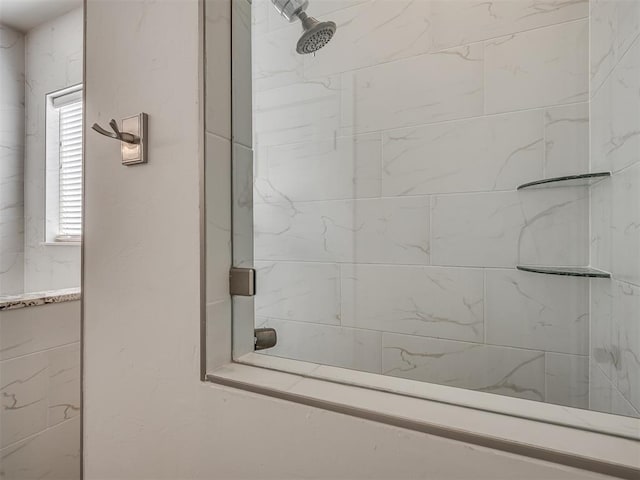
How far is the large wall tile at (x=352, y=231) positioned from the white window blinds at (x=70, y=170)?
156cm

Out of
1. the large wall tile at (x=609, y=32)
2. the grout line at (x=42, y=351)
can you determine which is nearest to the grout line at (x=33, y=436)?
the grout line at (x=42, y=351)

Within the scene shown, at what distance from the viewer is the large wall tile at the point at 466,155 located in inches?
38.1

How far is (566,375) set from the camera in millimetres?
876

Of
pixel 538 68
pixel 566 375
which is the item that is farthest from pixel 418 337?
pixel 538 68

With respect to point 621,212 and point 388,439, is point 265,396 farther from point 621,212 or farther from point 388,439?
point 621,212

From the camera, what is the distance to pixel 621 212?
73 centimetres

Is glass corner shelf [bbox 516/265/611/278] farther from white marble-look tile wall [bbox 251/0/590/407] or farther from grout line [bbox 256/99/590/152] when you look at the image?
grout line [bbox 256/99/590/152]

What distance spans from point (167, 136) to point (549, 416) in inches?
27.3

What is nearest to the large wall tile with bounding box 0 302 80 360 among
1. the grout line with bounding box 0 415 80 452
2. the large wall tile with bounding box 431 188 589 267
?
the grout line with bounding box 0 415 80 452

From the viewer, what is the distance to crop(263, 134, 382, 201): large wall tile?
1155 mm

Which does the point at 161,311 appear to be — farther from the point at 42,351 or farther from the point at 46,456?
the point at 46,456

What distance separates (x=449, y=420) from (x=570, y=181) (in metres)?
0.82

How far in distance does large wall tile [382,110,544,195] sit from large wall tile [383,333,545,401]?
474 millimetres

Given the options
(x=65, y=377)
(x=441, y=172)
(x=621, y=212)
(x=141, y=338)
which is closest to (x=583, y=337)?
(x=621, y=212)
